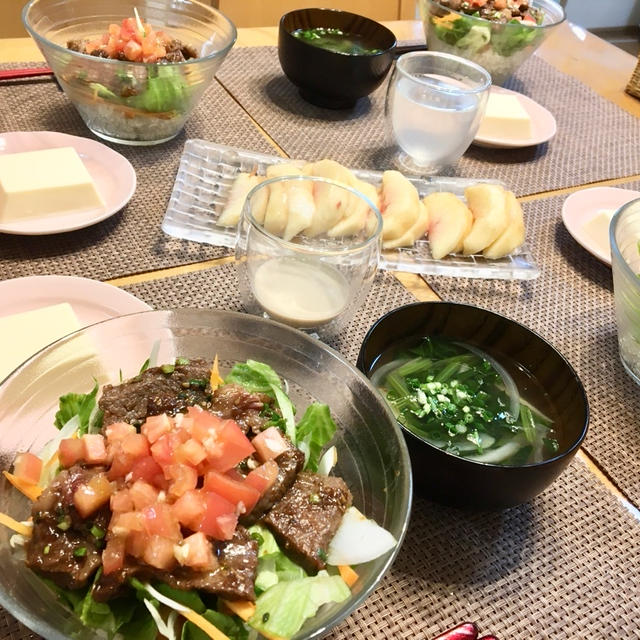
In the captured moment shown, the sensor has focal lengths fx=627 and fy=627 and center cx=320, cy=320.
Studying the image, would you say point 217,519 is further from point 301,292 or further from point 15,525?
point 301,292

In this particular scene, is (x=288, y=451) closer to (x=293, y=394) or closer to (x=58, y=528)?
(x=293, y=394)

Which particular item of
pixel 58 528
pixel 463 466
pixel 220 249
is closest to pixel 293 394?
pixel 463 466

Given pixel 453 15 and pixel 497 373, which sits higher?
pixel 453 15

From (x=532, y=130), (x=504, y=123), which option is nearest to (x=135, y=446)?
(x=504, y=123)

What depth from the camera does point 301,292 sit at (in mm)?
1193

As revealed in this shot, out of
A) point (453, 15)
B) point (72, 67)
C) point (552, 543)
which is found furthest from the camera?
point (453, 15)

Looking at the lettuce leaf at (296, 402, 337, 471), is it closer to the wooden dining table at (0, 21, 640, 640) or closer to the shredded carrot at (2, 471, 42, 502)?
the wooden dining table at (0, 21, 640, 640)

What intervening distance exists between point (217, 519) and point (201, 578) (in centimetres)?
7

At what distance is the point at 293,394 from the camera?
1.00 m

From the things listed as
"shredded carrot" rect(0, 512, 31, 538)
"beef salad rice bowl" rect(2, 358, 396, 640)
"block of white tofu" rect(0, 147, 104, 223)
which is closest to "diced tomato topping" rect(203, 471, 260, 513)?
"beef salad rice bowl" rect(2, 358, 396, 640)

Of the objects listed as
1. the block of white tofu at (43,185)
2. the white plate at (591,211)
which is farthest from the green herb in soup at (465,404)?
the block of white tofu at (43,185)

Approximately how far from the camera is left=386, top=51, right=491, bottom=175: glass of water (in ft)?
5.66

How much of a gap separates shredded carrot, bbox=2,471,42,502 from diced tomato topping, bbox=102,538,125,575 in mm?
136

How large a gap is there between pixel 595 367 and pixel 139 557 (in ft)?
3.35
